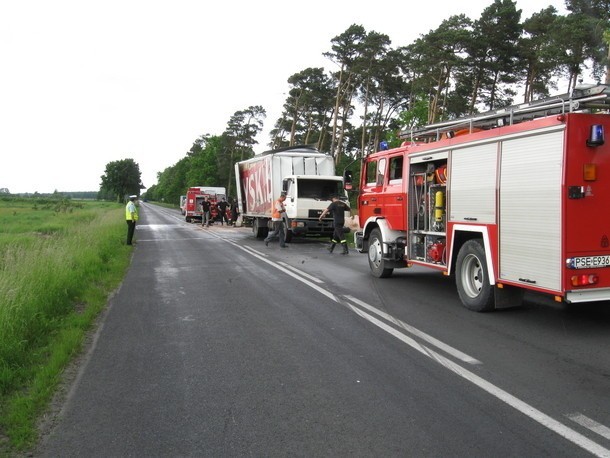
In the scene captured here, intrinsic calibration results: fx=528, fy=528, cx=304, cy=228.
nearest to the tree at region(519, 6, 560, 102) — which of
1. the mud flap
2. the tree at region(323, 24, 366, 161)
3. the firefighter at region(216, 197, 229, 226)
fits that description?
the tree at region(323, 24, 366, 161)

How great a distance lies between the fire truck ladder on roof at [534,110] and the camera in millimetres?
6070

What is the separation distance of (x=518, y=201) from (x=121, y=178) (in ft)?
530

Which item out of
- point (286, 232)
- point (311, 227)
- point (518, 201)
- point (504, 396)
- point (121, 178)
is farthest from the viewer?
point (121, 178)

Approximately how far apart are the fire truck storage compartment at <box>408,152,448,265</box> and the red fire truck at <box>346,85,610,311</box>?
0.02m

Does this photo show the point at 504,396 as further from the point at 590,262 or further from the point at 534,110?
the point at 534,110

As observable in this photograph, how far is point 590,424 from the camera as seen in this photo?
380 centimetres

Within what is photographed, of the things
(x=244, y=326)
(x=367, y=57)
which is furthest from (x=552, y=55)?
(x=244, y=326)

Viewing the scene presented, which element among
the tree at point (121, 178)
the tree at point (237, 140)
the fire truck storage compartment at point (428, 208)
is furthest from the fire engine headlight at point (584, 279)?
the tree at point (121, 178)

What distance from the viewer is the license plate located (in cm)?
604

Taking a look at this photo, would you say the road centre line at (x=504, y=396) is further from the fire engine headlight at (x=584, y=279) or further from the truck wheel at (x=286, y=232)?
the truck wheel at (x=286, y=232)

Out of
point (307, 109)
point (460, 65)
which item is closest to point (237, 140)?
point (307, 109)

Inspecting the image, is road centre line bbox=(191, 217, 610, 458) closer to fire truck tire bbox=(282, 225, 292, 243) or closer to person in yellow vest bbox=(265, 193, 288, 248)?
person in yellow vest bbox=(265, 193, 288, 248)

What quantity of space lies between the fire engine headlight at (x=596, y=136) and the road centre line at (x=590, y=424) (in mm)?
3305

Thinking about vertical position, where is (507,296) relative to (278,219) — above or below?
below
